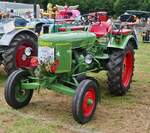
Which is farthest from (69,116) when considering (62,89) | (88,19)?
(88,19)

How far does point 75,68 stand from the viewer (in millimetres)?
6590

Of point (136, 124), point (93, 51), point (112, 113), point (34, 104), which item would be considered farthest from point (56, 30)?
point (136, 124)

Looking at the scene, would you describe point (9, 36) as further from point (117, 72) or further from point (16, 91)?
point (117, 72)

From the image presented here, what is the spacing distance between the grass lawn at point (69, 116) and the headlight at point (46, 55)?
0.82 meters

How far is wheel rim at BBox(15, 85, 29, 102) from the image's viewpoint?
6473 mm

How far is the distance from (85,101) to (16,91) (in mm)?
1185

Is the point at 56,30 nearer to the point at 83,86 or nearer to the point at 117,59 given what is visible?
the point at 117,59

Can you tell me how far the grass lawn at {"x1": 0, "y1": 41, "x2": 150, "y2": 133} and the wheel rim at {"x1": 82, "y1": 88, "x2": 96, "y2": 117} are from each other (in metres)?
0.15

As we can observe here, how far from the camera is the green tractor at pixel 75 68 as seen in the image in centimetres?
605

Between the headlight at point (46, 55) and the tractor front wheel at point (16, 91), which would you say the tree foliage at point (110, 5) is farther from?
the headlight at point (46, 55)

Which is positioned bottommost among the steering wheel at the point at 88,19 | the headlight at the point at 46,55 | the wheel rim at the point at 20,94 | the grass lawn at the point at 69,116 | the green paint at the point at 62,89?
the grass lawn at the point at 69,116

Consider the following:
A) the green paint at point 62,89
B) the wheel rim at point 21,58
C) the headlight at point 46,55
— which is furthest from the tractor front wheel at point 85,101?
the wheel rim at point 21,58

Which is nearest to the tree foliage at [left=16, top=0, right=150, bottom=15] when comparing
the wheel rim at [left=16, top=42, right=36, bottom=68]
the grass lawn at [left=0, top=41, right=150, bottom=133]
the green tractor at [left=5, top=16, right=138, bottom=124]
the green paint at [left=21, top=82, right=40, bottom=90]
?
the wheel rim at [left=16, top=42, right=36, bottom=68]

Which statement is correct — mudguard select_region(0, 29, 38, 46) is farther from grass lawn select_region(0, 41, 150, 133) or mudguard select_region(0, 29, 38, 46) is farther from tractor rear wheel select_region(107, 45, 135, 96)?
tractor rear wheel select_region(107, 45, 135, 96)
